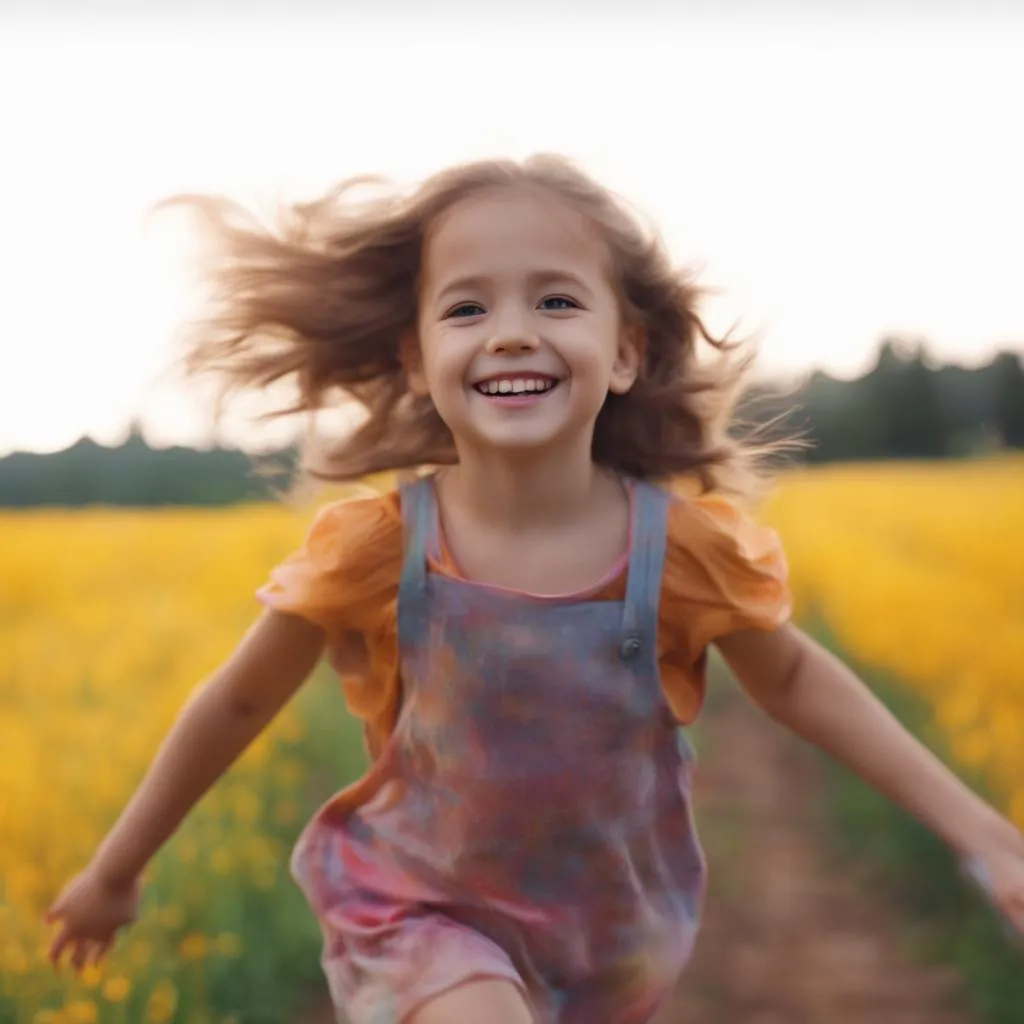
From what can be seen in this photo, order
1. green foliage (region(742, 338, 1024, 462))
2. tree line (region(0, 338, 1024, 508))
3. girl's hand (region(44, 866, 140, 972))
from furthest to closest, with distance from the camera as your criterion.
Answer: green foliage (region(742, 338, 1024, 462))
tree line (region(0, 338, 1024, 508))
girl's hand (region(44, 866, 140, 972))

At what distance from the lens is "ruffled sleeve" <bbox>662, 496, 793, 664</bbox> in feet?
8.09

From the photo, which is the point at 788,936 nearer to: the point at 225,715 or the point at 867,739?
the point at 867,739

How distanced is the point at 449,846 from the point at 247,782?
2.50m

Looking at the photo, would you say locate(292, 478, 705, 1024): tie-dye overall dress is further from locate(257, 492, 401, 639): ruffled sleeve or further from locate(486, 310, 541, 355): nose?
locate(486, 310, 541, 355): nose

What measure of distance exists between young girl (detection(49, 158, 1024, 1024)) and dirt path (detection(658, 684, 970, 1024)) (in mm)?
1644

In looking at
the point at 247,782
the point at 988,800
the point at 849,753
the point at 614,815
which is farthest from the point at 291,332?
the point at 988,800

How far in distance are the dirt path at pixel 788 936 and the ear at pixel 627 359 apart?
82.1 inches

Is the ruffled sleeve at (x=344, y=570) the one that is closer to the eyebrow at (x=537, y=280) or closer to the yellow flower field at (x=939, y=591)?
the eyebrow at (x=537, y=280)

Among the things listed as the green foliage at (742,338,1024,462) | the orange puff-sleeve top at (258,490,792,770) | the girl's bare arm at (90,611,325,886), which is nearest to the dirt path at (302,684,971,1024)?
the girl's bare arm at (90,611,325,886)

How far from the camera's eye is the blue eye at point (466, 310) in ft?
7.80

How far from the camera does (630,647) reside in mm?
2395

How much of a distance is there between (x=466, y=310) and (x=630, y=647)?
60 cm

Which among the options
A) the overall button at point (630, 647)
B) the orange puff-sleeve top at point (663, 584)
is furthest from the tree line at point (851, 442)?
the overall button at point (630, 647)

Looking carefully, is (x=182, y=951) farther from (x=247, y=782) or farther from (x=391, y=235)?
(x=391, y=235)
